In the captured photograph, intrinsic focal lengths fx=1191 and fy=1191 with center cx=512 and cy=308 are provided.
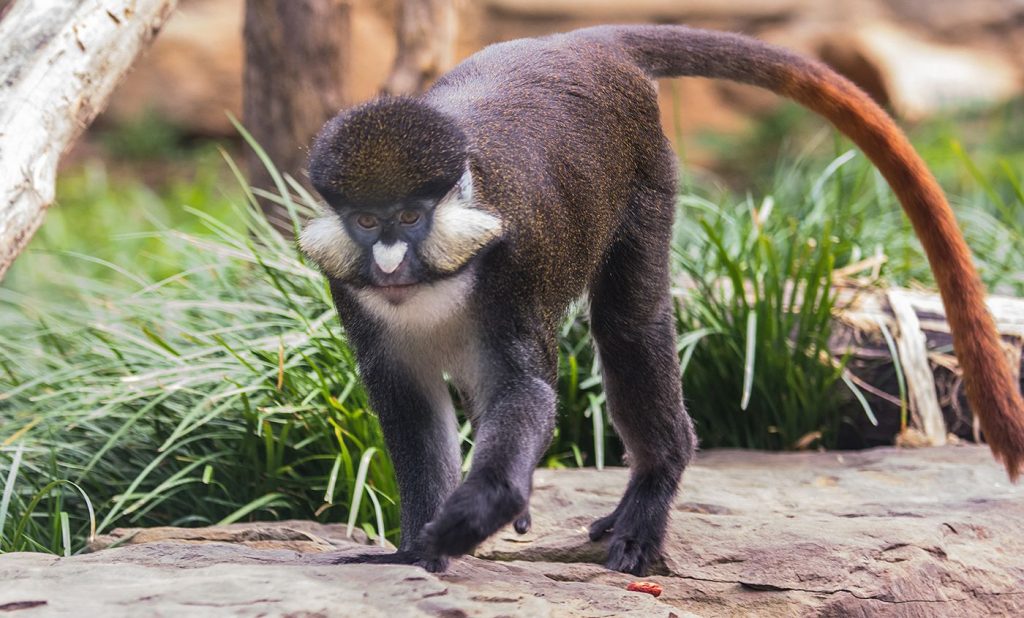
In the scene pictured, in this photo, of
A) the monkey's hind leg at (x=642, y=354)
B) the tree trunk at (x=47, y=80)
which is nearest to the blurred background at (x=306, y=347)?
the monkey's hind leg at (x=642, y=354)

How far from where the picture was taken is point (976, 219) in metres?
5.84

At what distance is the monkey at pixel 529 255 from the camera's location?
2633 millimetres

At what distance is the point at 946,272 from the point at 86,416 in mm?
2795

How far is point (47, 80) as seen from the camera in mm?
3299

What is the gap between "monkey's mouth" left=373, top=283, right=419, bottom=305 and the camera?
2.60 meters

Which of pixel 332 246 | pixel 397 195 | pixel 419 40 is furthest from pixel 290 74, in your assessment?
pixel 397 195

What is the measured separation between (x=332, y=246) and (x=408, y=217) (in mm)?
202

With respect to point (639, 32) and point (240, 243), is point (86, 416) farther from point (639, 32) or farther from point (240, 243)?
point (639, 32)

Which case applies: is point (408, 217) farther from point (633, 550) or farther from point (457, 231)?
point (633, 550)

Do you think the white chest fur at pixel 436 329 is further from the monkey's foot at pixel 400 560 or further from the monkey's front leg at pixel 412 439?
the monkey's foot at pixel 400 560

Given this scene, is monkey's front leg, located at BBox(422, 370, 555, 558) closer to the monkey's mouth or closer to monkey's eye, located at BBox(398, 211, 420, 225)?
the monkey's mouth

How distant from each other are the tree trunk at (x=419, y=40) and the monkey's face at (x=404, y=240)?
2.62 m

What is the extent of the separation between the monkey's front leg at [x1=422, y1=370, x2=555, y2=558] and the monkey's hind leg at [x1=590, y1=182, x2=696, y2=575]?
659 millimetres

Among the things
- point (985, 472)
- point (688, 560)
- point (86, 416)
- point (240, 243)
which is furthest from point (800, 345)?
point (86, 416)
